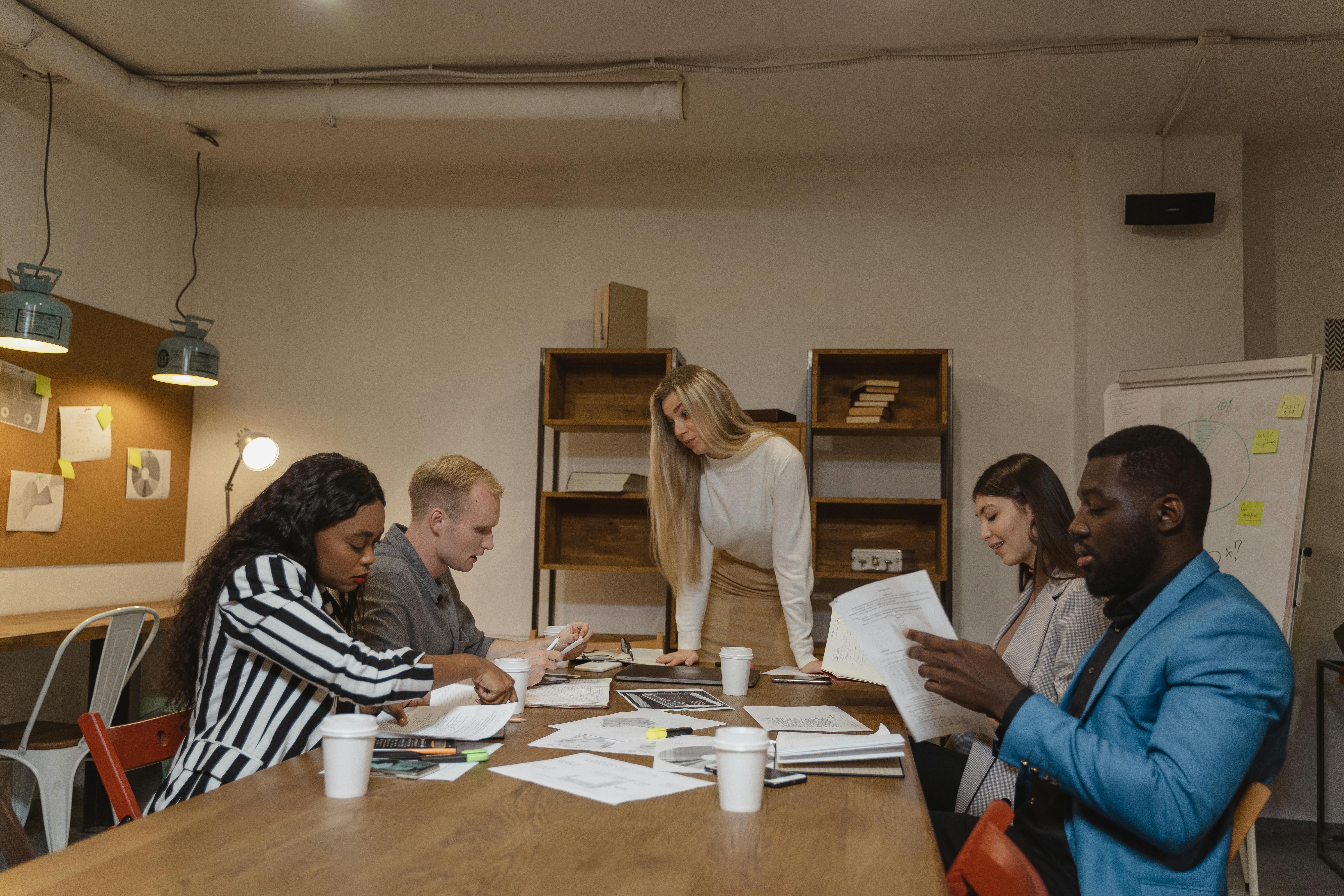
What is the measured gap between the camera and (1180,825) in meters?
1.11

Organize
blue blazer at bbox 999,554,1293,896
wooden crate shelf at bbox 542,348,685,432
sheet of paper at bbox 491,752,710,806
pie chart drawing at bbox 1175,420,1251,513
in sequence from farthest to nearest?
wooden crate shelf at bbox 542,348,685,432
pie chart drawing at bbox 1175,420,1251,513
sheet of paper at bbox 491,752,710,806
blue blazer at bbox 999,554,1293,896

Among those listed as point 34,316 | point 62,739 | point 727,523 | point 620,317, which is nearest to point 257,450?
point 34,316

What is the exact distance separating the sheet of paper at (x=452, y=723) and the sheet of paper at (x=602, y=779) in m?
0.17

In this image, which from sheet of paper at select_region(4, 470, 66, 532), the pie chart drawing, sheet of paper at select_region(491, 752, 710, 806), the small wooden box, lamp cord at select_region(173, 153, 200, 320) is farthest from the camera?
lamp cord at select_region(173, 153, 200, 320)

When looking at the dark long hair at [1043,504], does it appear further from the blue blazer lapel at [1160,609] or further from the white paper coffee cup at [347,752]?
the white paper coffee cup at [347,752]

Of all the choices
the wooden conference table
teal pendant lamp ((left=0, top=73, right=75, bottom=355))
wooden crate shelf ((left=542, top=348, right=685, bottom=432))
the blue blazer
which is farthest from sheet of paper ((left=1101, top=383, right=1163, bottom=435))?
teal pendant lamp ((left=0, top=73, right=75, bottom=355))

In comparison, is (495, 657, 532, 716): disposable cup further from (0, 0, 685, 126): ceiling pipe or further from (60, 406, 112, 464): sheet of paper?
(60, 406, 112, 464): sheet of paper

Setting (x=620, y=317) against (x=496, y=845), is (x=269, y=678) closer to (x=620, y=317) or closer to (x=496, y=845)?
(x=496, y=845)

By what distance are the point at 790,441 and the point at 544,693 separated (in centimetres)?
206

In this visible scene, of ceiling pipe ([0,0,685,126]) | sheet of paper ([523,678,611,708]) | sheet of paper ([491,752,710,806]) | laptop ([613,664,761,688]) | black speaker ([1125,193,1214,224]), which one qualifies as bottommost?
laptop ([613,664,761,688])

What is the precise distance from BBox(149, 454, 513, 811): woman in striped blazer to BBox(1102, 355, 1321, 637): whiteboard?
2.52 metres

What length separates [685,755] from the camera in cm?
143

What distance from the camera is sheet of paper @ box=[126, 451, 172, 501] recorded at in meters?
4.22

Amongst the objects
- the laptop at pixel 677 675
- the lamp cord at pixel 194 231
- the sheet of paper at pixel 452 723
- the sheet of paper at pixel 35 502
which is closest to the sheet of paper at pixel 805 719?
the laptop at pixel 677 675
